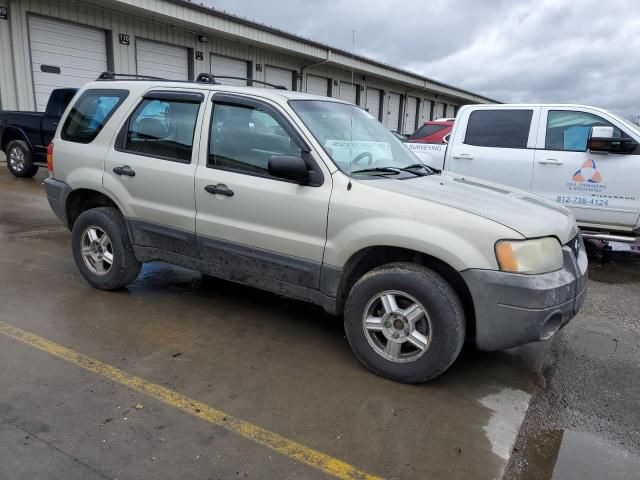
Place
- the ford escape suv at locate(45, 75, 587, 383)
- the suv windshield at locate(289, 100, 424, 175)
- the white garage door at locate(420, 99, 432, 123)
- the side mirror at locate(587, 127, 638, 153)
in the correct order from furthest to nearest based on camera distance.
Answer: the white garage door at locate(420, 99, 432, 123), the side mirror at locate(587, 127, 638, 153), the suv windshield at locate(289, 100, 424, 175), the ford escape suv at locate(45, 75, 587, 383)

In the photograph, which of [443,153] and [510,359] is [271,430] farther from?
[443,153]

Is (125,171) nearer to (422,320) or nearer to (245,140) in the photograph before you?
(245,140)

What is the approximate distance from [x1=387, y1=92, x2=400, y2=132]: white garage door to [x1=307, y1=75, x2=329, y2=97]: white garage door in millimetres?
5702

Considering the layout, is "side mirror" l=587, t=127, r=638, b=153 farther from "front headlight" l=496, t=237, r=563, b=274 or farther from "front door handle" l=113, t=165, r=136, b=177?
"front door handle" l=113, t=165, r=136, b=177

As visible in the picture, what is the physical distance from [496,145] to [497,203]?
12.6 feet

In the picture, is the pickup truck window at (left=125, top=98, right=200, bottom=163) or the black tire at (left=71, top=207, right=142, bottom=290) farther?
the black tire at (left=71, top=207, right=142, bottom=290)

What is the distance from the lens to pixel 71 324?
401 centimetres

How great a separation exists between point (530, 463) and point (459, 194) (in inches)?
66.1

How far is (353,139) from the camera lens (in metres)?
3.95

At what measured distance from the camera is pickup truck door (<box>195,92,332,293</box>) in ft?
11.6

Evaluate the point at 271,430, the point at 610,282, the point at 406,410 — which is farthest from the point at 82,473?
the point at 610,282

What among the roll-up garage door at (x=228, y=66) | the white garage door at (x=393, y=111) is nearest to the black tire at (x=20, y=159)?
the roll-up garage door at (x=228, y=66)

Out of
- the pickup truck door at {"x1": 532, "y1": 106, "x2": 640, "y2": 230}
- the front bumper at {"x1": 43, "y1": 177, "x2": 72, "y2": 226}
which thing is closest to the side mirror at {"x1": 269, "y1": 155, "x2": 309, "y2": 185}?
the front bumper at {"x1": 43, "y1": 177, "x2": 72, "y2": 226}

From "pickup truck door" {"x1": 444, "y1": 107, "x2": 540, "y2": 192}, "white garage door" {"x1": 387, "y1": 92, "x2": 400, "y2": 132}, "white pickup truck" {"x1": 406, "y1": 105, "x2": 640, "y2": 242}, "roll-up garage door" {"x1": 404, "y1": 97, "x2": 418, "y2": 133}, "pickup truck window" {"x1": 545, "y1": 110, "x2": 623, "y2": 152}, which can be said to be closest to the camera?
"white pickup truck" {"x1": 406, "y1": 105, "x2": 640, "y2": 242}
